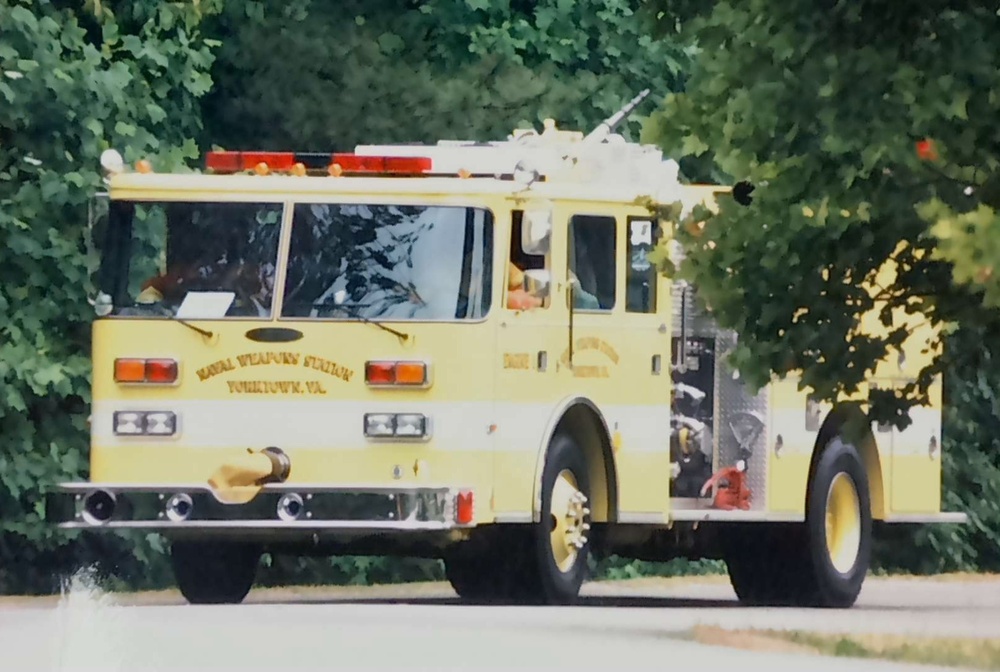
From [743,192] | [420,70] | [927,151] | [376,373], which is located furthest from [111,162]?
[420,70]

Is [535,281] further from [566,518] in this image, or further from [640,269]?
[566,518]

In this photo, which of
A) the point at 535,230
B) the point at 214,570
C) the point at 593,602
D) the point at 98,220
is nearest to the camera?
the point at 535,230

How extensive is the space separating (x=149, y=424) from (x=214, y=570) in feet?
6.61

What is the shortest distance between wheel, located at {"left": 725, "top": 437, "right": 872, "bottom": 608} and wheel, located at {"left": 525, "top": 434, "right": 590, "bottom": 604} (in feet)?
7.52

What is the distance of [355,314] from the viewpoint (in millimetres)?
18688

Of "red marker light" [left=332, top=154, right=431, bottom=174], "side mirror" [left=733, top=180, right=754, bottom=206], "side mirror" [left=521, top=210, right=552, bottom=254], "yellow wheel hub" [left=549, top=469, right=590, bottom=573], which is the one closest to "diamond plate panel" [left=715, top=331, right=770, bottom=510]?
"yellow wheel hub" [left=549, top=469, right=590, bottom=573]

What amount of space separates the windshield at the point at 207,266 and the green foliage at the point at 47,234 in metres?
5.55

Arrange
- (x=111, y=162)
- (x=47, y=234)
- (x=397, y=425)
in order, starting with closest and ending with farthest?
(x=397, y=425), (x=111, y=162), (x=47, y=234)

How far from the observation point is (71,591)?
25016mm

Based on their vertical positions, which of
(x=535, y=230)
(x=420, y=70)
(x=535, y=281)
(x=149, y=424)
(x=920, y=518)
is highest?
(x=420, y=70)

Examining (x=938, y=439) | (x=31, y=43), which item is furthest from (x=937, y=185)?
(x=31, y=43)

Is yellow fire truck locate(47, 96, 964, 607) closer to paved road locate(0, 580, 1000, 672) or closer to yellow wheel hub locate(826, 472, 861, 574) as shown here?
paved road locate(0, 580, 1000, 672)

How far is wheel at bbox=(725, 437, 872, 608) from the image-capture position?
21422 mm

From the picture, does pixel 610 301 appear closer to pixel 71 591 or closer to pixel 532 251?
pixel 532 251
